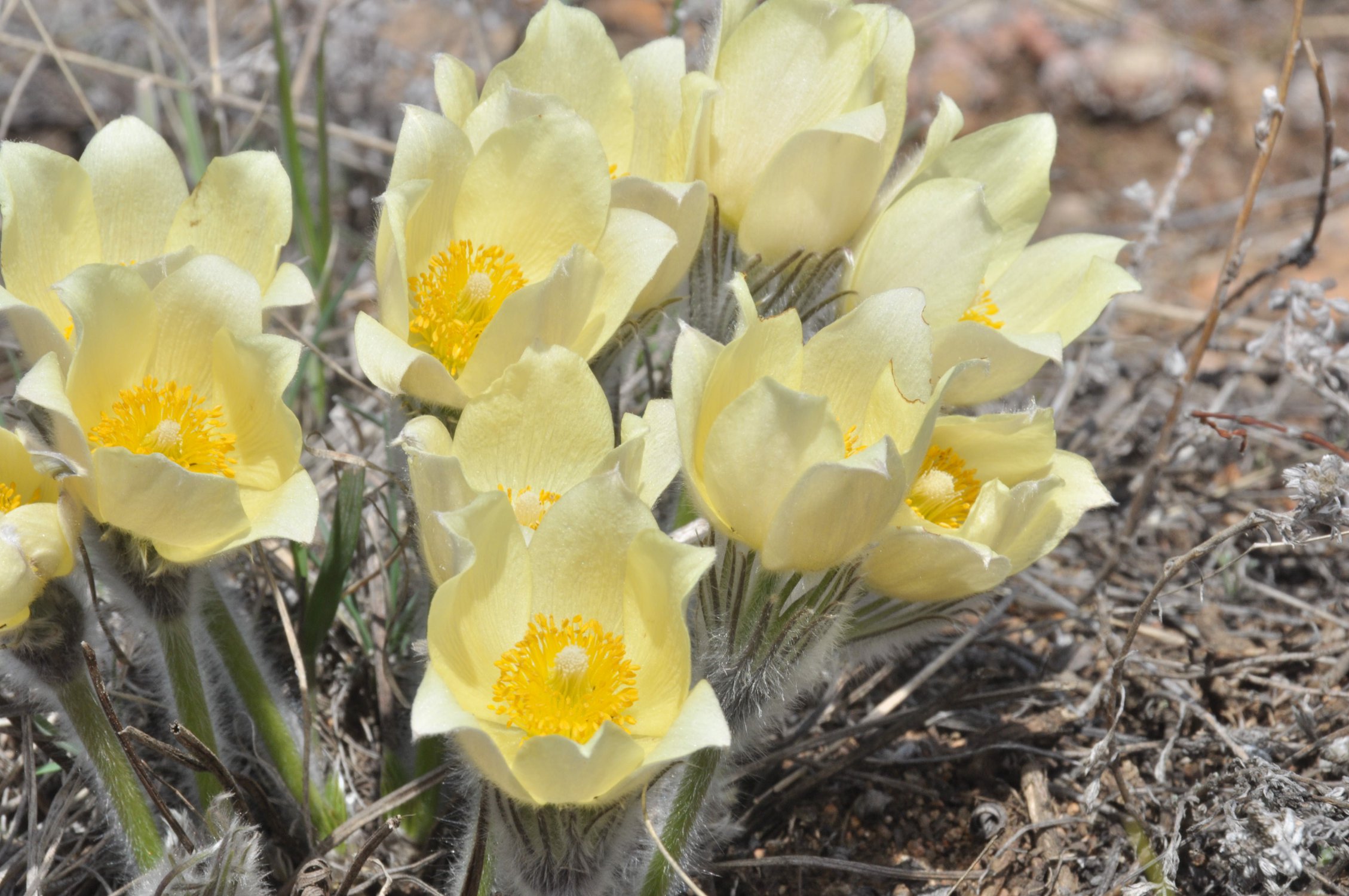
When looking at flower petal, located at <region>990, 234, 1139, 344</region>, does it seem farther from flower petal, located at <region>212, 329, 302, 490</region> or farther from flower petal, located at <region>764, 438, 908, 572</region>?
flower petal, located at <region>212, 329, 302, 490</region>

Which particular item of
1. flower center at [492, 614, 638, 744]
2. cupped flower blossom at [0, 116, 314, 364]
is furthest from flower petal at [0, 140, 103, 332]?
flower center at [492, 614, 638, 744]

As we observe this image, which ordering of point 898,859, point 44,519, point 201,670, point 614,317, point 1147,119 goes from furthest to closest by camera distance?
point 1147,119 → point 898,859 → point 201,670 → point 614,317 → point 44,519

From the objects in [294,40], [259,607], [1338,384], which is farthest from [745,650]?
[294,40]

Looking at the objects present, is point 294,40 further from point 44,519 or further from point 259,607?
point 44,519

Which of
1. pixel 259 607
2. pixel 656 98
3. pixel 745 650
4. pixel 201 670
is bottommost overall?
pixel 259 607

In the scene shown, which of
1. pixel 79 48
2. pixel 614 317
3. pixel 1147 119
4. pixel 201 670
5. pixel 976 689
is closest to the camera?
pixel 614 317

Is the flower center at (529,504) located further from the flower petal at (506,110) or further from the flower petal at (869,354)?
the flower petal at (506,110)
